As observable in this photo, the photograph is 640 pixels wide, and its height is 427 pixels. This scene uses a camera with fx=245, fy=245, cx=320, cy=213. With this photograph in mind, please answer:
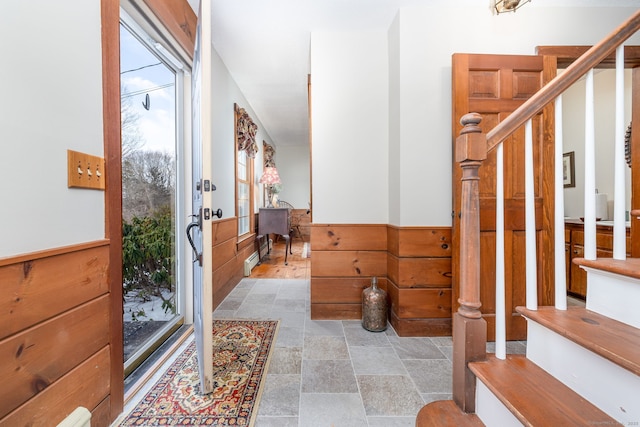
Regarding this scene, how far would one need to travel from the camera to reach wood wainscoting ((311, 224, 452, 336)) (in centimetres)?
190

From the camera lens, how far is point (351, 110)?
2129mm

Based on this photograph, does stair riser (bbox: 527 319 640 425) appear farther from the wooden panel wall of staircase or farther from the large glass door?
the large glass door

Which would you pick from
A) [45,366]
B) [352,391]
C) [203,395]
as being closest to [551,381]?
[352,391]

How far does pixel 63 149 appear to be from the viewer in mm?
904

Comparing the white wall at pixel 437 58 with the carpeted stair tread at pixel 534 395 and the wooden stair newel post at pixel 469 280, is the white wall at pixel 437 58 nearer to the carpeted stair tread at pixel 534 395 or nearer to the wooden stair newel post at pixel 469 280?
the wooden stair newel post at pixel 469 280

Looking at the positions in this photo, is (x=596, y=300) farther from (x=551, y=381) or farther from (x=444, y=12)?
(x=444, y=12)

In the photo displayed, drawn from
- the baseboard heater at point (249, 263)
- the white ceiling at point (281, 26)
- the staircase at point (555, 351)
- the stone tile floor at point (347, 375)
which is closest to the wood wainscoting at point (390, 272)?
the stone tile floor at point (347, 375)

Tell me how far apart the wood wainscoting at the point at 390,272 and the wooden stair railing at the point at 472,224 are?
2.76 ft

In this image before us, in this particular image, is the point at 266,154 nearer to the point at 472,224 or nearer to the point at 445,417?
the point at 472,224

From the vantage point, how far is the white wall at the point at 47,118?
2.42 feet

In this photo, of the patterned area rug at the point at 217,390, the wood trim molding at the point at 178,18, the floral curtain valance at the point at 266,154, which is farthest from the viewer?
the floral curtain valance at the point at 266,154

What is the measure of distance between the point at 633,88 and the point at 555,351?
2.21m

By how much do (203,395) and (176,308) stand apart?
91cm

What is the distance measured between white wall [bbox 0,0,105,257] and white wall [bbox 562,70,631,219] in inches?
165
